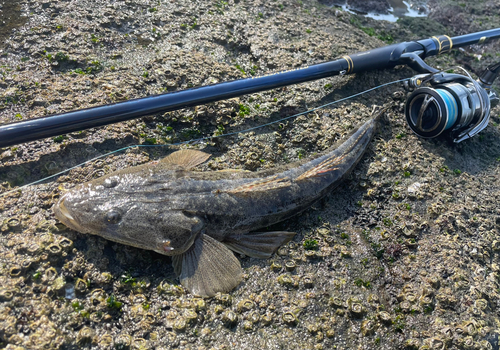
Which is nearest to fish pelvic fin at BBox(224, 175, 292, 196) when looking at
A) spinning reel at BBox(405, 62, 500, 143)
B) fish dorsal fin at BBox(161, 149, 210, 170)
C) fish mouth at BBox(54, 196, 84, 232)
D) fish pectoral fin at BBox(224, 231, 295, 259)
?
fish pectoral fin at BBox(224, 231, 295, 259)

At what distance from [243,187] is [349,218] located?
112 centimetres

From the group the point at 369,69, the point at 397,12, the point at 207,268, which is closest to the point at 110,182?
the point at 207,268

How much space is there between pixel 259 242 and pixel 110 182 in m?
1.39

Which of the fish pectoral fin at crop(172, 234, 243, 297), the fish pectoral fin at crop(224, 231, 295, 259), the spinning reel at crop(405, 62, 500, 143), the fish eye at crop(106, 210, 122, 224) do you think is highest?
the spinning reel at crop(405, 62, 500, 143)

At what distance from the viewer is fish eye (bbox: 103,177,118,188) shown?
288cm

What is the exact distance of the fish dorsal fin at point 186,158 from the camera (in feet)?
11.1

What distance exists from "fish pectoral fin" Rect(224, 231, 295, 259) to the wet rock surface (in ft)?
0.26

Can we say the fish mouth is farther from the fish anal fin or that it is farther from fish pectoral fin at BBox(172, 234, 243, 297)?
the fish anal fin

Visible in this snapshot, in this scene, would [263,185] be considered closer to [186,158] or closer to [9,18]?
[186,158]

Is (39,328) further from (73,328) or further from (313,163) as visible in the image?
(313,163)

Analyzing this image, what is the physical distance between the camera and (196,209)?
2.95m

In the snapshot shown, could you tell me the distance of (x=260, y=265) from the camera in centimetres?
293

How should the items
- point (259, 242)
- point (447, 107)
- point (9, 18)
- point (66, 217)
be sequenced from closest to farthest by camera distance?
1. point (66, 217)
2. point (259, 242)
3. point (447, 107)
4. point (9, 18)

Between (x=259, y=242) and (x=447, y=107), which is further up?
(x=447, y=107)
